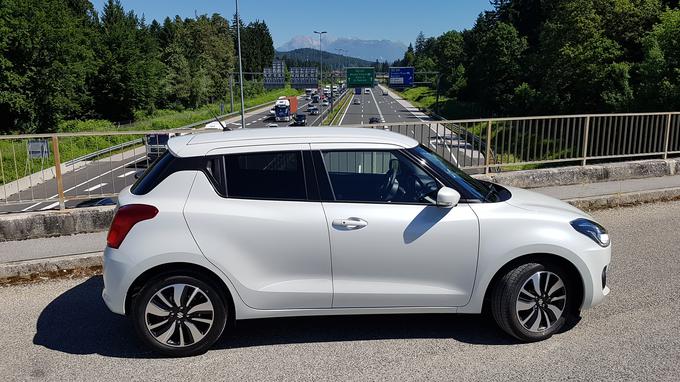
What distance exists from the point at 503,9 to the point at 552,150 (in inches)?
3372

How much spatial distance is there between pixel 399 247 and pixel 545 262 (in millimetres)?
1155

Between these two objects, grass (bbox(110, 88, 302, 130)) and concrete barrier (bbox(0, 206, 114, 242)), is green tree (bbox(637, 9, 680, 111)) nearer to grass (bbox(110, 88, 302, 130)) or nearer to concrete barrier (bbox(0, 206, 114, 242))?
concrete barrier (bbox(0, 206, 114, 242))

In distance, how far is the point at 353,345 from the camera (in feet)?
14.0

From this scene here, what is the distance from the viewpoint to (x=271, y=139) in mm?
4238

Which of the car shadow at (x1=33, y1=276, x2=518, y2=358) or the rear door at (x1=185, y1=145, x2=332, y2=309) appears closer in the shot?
the rear door at (x1=185, y1=145, x2=332, y2=309)

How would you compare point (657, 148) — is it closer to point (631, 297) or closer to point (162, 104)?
point (631, 297)

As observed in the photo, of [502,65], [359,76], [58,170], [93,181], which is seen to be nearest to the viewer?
[58,170]

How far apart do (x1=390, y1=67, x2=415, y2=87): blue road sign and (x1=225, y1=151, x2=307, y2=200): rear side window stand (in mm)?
64859

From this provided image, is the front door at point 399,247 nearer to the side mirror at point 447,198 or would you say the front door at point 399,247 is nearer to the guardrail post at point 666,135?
the side mirror at point 447,198

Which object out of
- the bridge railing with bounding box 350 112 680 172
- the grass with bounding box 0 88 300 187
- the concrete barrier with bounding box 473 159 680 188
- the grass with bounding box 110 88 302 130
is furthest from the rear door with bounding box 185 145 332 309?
the grass with bounding box 110 88 302 130

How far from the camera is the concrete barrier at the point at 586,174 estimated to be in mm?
9883

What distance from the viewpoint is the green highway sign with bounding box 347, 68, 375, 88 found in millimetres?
56659

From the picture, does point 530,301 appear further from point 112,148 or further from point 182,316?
point 112,148

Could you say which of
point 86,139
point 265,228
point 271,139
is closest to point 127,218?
point 265,228
